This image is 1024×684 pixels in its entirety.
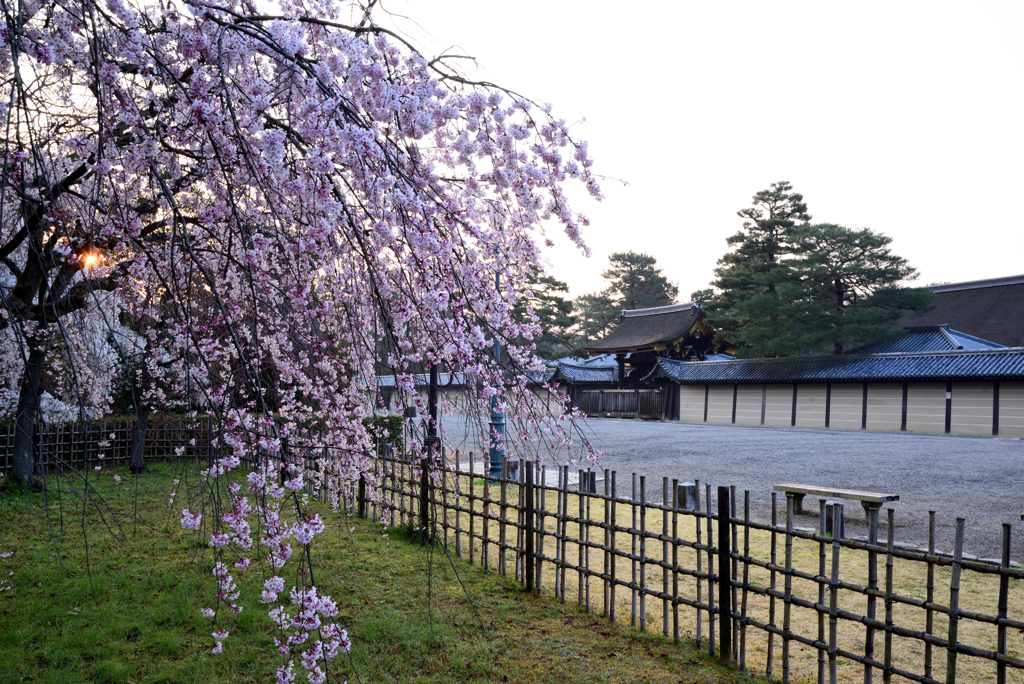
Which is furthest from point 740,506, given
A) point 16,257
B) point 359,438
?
point 16,257

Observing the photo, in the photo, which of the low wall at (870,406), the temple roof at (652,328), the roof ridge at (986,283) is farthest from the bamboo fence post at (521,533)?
the roof ridge at (986,283)

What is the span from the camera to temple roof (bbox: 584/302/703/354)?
31.2 m

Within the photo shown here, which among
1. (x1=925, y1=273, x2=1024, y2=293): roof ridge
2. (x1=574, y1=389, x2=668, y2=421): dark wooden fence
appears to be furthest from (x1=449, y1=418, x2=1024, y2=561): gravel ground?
(x1=925, y1=273, x2=1024, y2=293): roof ridge

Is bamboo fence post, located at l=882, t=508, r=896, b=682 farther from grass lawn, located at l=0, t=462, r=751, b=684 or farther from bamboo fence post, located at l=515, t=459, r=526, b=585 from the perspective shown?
bamboo fence post, located at l=515, t=459, r=526, b=585

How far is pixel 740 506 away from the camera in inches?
338

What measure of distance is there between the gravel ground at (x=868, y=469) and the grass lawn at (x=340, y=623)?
8.37 ft

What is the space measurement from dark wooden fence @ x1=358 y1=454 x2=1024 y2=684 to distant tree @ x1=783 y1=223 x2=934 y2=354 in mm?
18448

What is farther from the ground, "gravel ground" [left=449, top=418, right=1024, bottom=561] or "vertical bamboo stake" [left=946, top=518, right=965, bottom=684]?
"vertical bamboo stake" [left=946, top=518, right=965, bottom=684]

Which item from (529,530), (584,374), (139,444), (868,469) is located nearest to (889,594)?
(529,530)

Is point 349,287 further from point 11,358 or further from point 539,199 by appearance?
point 11,358

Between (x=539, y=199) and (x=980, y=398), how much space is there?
19735 millimetres

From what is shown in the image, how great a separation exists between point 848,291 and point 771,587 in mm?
23743

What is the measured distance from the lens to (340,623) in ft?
14.6

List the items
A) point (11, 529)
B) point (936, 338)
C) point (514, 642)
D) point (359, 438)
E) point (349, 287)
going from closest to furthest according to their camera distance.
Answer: point (349, 287) < point (514, 642) < point (359, 438) < point (11, 529) < point (936, 338)
